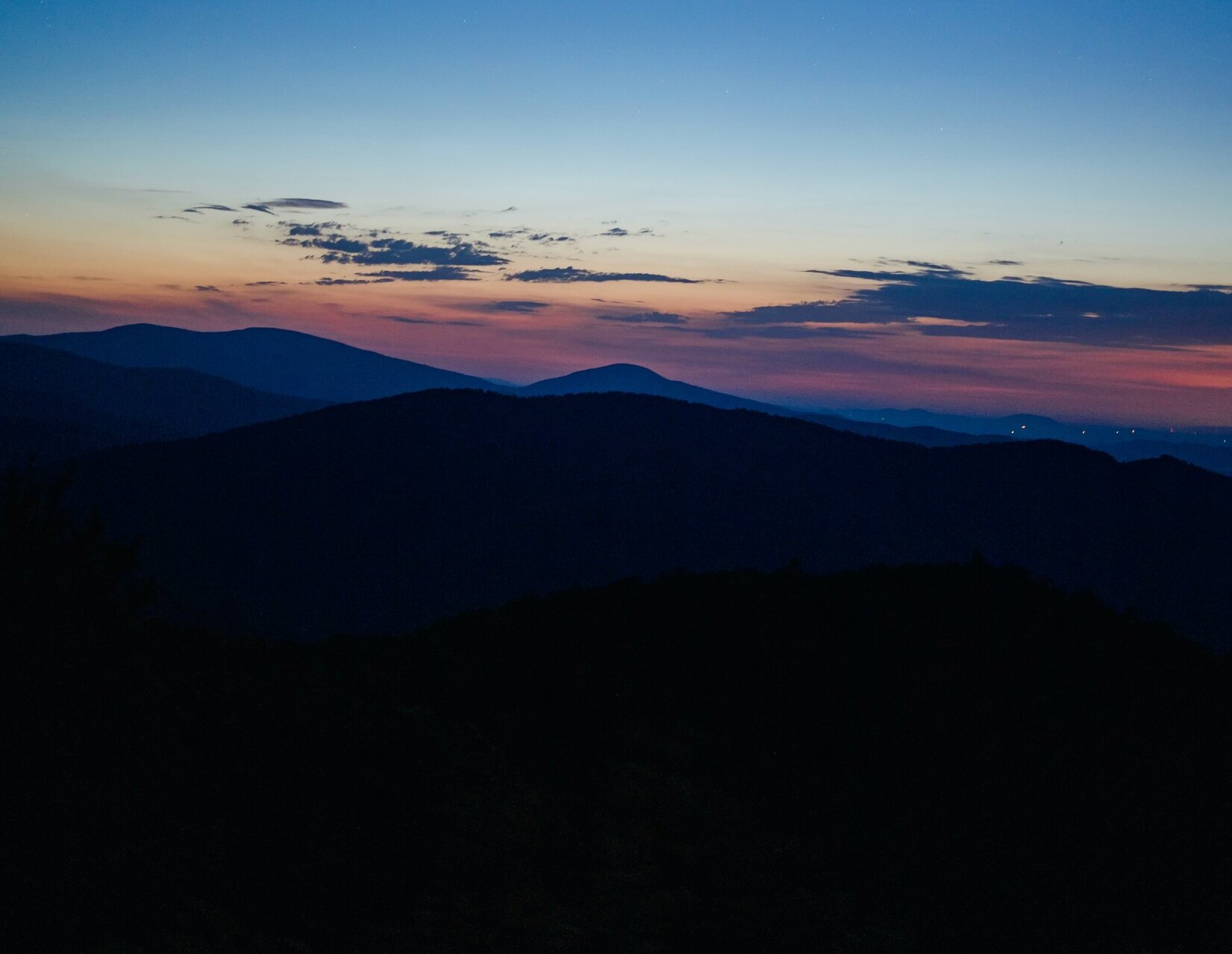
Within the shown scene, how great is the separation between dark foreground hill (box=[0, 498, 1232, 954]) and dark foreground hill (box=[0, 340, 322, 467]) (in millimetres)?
106858

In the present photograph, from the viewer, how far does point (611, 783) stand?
355 inches

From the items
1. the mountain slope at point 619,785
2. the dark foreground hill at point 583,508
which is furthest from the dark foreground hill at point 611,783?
the dark foreground hill at point 583,508

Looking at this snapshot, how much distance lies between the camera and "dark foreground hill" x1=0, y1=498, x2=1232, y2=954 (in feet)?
19.8

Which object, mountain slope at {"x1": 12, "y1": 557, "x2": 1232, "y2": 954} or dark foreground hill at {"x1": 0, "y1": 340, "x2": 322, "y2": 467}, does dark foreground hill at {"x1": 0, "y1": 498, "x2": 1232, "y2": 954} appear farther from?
dark foreground hill at {"x1": 0, "y1": 340, "x2": 322, "y2": 467}

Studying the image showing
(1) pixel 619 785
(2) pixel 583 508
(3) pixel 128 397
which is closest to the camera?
(1) pixel 619 785

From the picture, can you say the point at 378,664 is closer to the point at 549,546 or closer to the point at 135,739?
the point at 135,739

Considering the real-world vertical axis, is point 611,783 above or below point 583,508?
above

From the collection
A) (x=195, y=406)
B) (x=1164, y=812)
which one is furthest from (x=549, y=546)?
(x=195, y=406)

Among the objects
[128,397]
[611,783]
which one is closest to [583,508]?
[611,783]

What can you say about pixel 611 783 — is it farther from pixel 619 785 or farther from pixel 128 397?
pixel 128 397

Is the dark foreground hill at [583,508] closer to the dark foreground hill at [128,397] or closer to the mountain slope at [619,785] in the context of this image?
the mountain slope at [619,785]

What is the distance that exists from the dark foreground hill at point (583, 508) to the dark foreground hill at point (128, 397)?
51604 millimetres

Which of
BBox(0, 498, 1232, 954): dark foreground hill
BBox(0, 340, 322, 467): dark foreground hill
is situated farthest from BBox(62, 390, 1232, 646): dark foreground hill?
BBox(0, 340, 322, 467): dark foreground hill

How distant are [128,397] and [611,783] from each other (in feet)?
558
